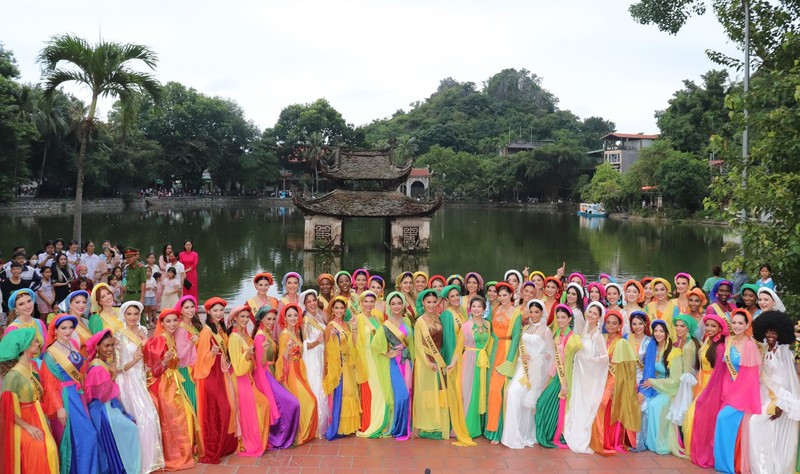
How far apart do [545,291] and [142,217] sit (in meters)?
44.7

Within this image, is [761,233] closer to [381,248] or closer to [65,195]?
[381,248]

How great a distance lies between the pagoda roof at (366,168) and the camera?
28188 mm

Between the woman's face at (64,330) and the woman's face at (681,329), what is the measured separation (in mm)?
5685

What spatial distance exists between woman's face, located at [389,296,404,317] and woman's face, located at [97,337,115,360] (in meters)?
2.69

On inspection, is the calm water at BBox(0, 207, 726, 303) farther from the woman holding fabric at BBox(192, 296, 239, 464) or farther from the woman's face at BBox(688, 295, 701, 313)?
the woman's face at BBox(688, 295, 701, 313)

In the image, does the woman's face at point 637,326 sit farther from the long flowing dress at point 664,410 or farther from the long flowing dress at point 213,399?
the long flowing dress at point 213,399

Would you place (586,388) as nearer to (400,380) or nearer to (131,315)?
(400,380)

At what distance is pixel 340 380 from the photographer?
6344mm

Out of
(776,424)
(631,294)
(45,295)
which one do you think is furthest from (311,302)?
(45,295)

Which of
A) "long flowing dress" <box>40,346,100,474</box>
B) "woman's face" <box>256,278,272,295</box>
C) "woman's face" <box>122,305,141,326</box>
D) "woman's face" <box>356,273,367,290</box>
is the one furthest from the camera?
"woman's face" <box>356,273,367,290</box>

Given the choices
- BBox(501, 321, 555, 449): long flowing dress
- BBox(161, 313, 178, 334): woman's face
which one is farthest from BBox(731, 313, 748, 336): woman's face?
BBox(161, 313, 178, 334): woman's face

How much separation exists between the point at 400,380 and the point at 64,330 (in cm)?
325

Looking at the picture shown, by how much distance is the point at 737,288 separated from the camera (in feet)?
31.0

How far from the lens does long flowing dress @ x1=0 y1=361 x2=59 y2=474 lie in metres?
4.28
